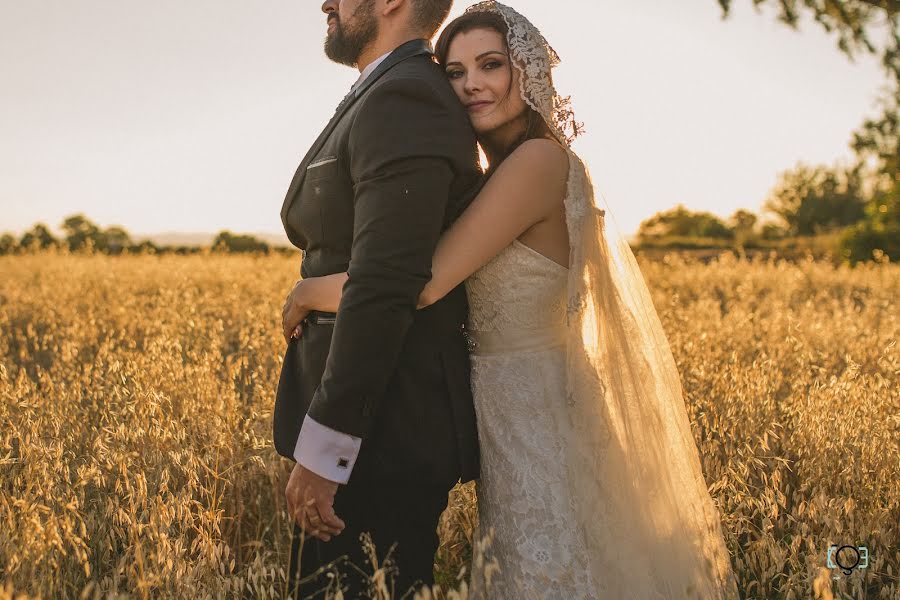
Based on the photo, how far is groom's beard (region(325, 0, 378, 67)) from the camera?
197 centimetres

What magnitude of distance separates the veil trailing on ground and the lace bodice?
7 cm

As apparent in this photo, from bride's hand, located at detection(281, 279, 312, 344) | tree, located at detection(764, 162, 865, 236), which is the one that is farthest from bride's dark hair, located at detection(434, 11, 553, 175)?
tree, located at detection(764, 162, 865, 236)

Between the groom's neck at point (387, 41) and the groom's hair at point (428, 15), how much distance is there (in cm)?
3

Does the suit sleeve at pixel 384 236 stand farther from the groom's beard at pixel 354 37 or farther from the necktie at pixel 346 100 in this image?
the groom's beard at pixel 354 37

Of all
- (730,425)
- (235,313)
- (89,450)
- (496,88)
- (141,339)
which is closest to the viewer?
(496,88)

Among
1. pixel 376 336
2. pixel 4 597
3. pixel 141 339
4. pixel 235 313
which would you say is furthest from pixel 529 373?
pixel 235 313

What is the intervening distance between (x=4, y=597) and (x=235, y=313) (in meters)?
4.85

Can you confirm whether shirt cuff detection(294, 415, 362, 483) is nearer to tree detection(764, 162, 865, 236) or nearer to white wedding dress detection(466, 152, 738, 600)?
white wedding dress detection(466, 152, 738, 600)

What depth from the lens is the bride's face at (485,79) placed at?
6.51ft

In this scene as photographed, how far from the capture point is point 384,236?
1.60 meters

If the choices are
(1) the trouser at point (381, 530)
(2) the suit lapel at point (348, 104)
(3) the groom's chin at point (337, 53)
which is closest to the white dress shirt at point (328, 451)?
(1) the trouser at point (381, 530)

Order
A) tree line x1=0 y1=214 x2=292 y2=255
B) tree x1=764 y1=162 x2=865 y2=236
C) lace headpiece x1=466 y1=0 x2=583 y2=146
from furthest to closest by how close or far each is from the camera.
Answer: tree x1=764 y1=162 x2=865 y2=236, tree line x1=0 y1=214 x2=292 y2=255, lace headpiece x1=466 y1=0 x2=583 y2=146

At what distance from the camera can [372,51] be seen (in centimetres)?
201

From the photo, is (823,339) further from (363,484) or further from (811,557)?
(363,484)
